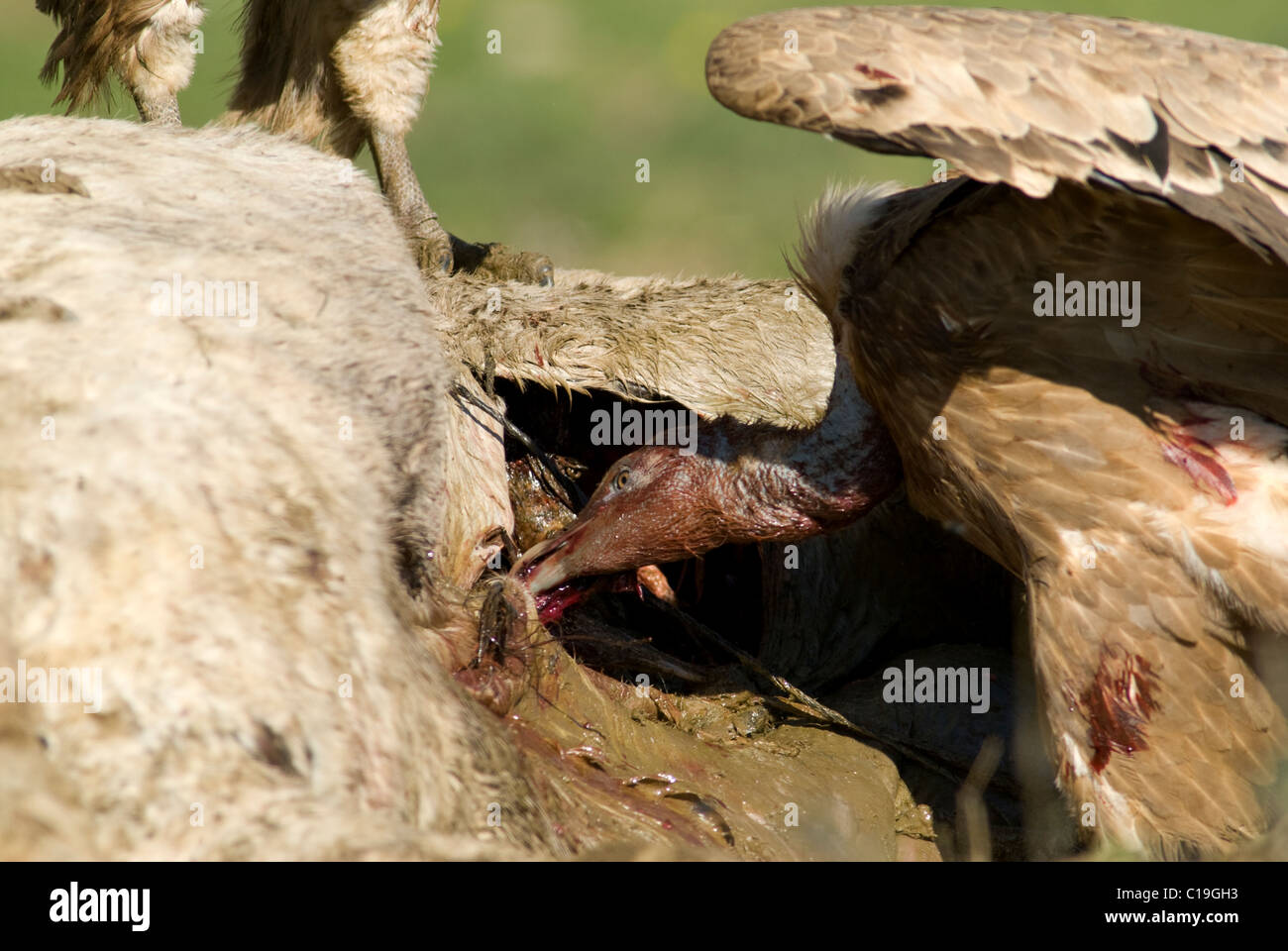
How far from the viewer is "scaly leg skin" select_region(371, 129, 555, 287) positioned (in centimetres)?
431

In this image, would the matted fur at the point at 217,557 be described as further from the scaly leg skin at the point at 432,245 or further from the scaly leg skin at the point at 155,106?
the scaly leg skin at the point at 155,106

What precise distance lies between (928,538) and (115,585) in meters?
3.07

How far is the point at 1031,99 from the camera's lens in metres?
2.57

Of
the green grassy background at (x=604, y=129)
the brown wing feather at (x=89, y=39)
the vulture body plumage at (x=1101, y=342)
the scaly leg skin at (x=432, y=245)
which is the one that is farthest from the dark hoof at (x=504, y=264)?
the green grassy background at (x=604, y=129)

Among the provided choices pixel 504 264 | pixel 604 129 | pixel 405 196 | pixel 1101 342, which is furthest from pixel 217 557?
pixel 604 129

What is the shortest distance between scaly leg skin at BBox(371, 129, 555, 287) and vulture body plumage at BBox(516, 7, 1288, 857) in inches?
47.9

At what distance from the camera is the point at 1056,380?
307 centimetres

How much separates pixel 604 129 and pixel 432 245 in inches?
282

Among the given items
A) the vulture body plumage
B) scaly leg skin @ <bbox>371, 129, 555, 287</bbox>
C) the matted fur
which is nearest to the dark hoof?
scaly leg skin @ <bbox>371, 129, 555, 287</bbox>

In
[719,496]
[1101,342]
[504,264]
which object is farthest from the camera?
[504,264]

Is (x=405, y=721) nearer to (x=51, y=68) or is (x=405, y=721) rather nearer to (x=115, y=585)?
(x=115, y=585)

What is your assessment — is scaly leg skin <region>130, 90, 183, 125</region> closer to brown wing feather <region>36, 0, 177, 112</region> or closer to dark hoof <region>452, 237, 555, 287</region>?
brown wing feather <region>36, 0, 177, 112</region>

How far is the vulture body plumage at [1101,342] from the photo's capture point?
258 cm

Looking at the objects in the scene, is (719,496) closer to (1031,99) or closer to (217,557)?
(1031,99)
